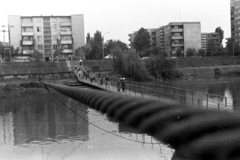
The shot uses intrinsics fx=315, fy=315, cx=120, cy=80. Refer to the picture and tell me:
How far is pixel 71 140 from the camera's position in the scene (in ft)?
64.3

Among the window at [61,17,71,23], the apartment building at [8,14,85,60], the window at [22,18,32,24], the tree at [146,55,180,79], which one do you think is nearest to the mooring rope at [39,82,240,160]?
the tree at [146,55,180,79]

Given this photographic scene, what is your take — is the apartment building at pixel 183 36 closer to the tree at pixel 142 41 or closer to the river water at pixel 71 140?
the tree at pixel 142 41

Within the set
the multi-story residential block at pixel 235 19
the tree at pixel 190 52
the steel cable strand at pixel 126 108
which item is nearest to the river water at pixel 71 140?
the steel cable strand at pixel 126 108

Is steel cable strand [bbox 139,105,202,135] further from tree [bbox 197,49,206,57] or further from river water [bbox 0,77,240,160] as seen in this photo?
tree [bbox 197,49,206,57]

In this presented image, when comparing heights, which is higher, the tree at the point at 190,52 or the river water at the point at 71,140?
the tree at the point at 190,52

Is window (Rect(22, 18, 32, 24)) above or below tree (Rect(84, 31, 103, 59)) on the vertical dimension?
above

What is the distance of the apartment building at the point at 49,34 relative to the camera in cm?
8400

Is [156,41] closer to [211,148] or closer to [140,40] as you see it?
[140,40]

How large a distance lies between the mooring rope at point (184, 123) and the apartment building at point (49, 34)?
253ft

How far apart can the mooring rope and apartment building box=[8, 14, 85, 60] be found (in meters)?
77.1

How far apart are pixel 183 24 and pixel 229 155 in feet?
300

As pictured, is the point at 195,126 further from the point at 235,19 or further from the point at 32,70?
the point at 235,19

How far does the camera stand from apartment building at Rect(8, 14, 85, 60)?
8400cm

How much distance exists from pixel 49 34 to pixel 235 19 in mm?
58059
